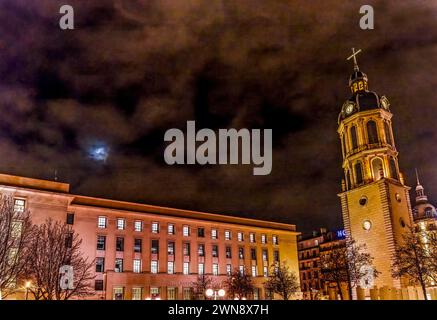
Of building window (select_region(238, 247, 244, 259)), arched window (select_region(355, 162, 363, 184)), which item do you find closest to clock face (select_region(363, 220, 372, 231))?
arched window (select_region(355, 162, 363, 184))

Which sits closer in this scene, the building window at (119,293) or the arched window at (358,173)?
the building window at (119,293)

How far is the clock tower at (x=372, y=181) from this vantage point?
54.6 m

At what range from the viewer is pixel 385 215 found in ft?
181

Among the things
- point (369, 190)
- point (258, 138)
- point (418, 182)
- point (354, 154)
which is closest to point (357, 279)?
point (369, 190)

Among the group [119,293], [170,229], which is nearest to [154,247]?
[170,229]

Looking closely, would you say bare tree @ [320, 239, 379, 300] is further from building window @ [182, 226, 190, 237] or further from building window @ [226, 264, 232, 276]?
building window @ [182, 226, 190, 237]

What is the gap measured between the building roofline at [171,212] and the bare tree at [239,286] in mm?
11868

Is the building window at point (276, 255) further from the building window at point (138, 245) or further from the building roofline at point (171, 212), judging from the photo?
the building window at point (138, 245)

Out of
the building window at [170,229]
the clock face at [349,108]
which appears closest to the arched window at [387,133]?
the clock face at [349,108]

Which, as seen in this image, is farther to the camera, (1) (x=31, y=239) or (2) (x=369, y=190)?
(2) (x=369, y=190)
